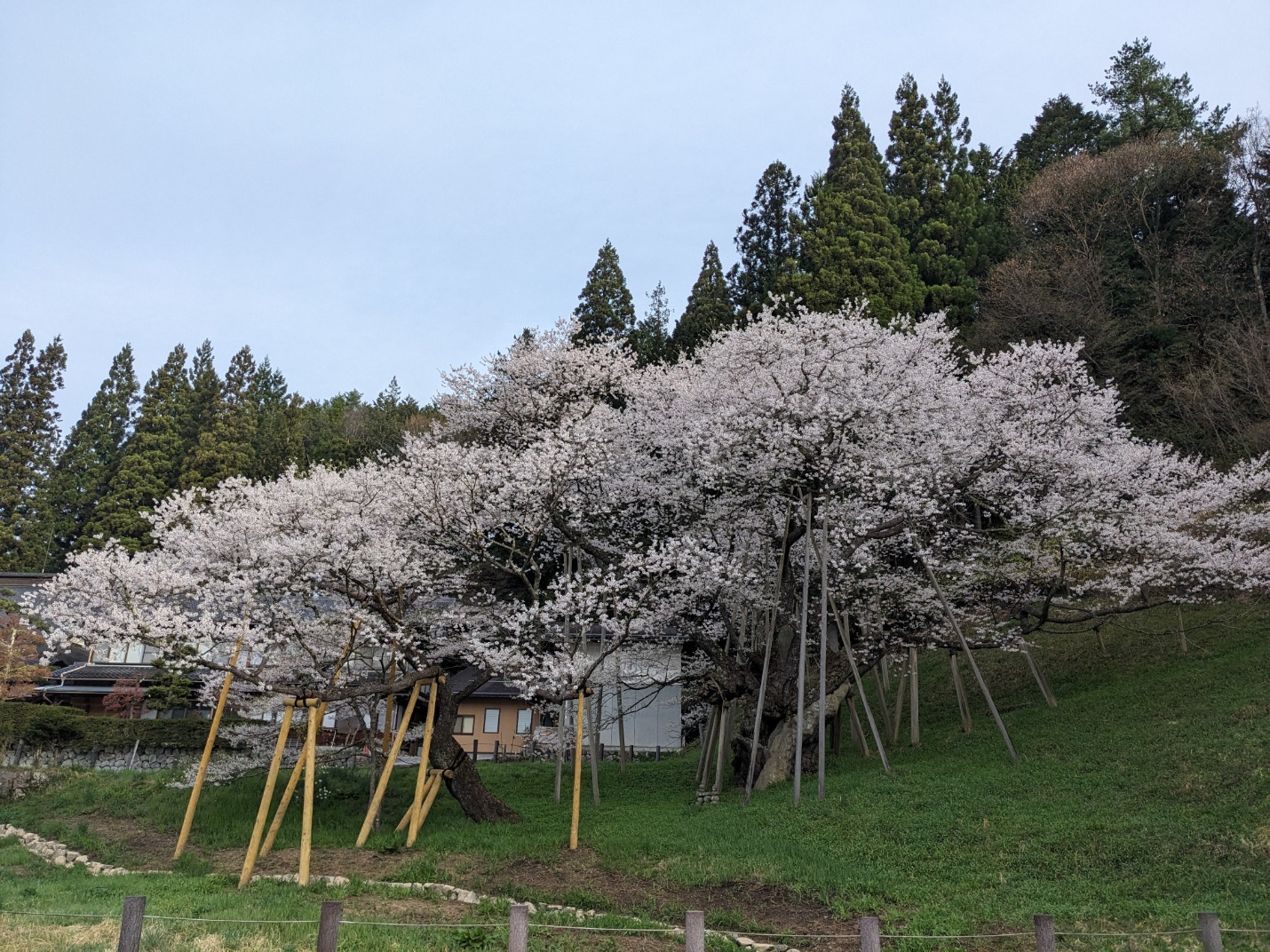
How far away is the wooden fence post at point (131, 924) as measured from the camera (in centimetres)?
670

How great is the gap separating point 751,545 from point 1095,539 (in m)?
7.04

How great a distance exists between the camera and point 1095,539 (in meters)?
18.4

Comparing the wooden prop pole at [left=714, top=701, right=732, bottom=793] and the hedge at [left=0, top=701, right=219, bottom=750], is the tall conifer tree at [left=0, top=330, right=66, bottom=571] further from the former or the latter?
the wooden prop pole at [left=714, top=701, right=732, bottom=793]

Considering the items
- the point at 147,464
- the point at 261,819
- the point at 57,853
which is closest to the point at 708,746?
the point at 261,819

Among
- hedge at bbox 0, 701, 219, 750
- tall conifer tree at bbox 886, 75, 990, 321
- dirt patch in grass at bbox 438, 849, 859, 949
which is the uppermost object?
tall conifer tree at bbox 886, 75, 990, 321

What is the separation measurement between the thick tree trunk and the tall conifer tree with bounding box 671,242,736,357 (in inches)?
683

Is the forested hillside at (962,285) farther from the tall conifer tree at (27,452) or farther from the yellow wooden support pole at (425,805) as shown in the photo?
the yellow wooden support pole at (425,805)

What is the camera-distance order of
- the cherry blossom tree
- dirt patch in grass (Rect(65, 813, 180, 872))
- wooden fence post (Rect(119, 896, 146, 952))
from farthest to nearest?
1. the cherry blossom tree
2. dirt patch in grass (Rect(65, 813, 180, 872))
3. wooden fence post (Rect(119, 896, 146, 952))

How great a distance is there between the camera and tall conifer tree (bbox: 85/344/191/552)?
35938 millimetres

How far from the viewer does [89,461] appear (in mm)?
41219

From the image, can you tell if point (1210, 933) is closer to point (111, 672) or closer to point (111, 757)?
point (111, 757)

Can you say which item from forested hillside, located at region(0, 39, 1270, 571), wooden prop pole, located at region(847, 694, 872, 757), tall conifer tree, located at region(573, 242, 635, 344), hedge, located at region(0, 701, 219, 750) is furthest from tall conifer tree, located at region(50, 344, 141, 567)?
wooden prop pole, located at region(847, 694, 872, 757)

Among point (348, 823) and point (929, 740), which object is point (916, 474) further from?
point (348, 823)

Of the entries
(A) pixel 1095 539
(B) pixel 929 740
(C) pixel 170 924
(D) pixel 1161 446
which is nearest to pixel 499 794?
(B) pixel 929 740
